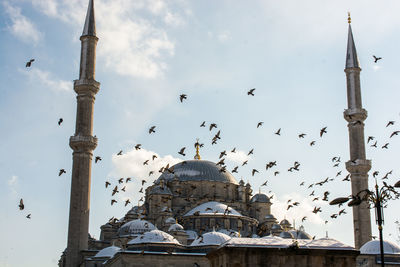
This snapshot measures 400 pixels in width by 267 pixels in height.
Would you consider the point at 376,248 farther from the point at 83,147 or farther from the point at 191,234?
the point at 83,147

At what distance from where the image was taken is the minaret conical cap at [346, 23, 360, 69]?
3709 centimetres

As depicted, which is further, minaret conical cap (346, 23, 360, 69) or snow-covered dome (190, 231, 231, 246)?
minaret conical cap (346, 23, 360, 69)

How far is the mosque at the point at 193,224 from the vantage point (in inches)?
632

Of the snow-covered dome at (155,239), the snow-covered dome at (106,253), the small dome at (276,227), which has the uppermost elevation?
the small dome at (276,227)

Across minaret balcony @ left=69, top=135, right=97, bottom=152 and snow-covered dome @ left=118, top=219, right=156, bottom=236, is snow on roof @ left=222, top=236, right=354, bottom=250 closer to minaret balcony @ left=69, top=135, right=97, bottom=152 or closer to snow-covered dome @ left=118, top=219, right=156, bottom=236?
minaret balcony @ left=69, top=135, right=97, bottom=152

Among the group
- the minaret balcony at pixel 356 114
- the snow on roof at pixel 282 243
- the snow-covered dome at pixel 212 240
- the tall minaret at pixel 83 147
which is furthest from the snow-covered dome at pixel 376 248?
the snow on roof at pixel 282 243

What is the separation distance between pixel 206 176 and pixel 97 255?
1455 centimetres

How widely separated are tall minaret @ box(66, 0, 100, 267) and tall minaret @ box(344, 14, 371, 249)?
591 inches

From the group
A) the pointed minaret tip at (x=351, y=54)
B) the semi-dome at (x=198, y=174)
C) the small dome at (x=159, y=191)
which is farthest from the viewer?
the semi-dome at (x=198, y=174)

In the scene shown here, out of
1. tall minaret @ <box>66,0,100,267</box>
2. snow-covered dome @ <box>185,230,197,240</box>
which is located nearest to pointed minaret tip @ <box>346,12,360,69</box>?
snow-covered dome @ <box>185,230,197,240</box>

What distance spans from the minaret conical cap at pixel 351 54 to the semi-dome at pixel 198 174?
13293 mm

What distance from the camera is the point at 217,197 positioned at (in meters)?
45.3

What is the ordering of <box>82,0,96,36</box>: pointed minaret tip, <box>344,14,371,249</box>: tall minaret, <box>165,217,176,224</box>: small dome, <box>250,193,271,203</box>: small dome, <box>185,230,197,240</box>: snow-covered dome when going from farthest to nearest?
<box>250,193,271,203</box>: small dome < <box>165,217,176,224</box>: small dome < <box>185,230,197,240</box>: snow-covered dome < <box>82,0,96,36</box>: pointed minaret tip < <box>344,14,371,249</box>: tall minaret

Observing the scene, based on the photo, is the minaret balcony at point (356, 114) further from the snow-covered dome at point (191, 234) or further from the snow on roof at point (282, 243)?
the snow on roof at point (282, 243)
